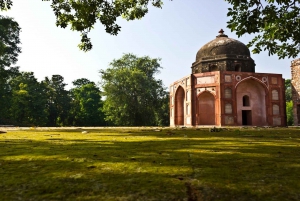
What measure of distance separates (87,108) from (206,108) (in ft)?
84.7

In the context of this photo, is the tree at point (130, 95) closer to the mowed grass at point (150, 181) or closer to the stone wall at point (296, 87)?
the stone wall at point (296, 87)

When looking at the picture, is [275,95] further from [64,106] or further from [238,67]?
[64,106]

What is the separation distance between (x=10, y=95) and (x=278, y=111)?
119 feet

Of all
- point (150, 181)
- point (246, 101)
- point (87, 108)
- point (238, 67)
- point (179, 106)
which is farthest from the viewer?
point (87, 108)

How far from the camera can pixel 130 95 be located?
1329 inches

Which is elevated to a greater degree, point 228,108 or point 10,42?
point 10,42

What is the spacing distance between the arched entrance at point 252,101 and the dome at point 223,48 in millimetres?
4108

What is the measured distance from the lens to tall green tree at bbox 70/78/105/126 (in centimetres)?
4416

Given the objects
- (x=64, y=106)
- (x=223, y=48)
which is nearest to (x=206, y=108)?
(x=223, y=48)

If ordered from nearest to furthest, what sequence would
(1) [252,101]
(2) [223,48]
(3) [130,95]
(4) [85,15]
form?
(4) [85,15]
(1) [252,101]
(2) [223,48]
(3) [130,95]

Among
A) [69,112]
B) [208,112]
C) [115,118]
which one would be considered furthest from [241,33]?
[69,112]

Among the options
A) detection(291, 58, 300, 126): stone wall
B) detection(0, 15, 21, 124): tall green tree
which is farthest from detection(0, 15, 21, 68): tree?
detection(291, 58, 300, 126): stone wall

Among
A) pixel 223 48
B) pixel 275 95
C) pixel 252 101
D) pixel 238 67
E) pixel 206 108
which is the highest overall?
pixel 223 48

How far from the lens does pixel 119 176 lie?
86.7 inches
